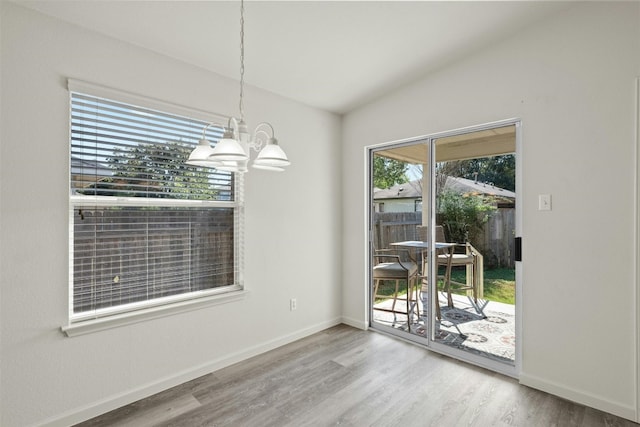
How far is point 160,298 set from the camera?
8.32 ft

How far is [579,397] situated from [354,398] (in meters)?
1.61

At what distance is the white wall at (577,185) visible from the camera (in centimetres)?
214

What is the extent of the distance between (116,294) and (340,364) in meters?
1.93

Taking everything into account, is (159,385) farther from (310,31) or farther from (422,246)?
(310,31)

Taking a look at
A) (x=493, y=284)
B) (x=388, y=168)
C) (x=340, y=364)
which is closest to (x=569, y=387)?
(x=493, y=284)

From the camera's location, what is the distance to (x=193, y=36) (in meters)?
2.34

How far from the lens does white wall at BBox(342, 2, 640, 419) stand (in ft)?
7.03

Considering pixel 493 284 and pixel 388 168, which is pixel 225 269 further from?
pixel 493 284

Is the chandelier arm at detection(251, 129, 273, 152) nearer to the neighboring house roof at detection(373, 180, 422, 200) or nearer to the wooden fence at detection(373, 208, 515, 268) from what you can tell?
the neighboring house roof at detection(373, 180, 422, 200)

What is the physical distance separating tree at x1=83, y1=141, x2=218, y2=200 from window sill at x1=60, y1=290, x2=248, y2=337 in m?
0.86

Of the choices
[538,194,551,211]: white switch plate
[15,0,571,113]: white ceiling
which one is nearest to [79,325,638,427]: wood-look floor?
[538,194,551,211]: white switch plate

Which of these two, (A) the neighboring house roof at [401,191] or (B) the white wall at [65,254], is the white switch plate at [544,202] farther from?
(B) the white wall at [65,254]

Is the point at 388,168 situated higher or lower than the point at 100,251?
higher

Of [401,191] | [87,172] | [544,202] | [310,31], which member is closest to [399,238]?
[401,191]
